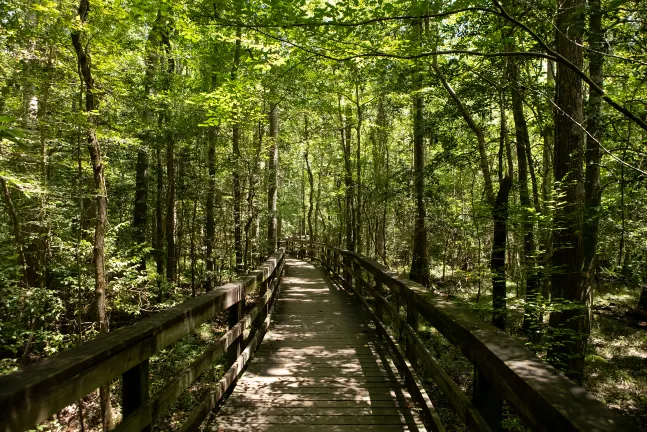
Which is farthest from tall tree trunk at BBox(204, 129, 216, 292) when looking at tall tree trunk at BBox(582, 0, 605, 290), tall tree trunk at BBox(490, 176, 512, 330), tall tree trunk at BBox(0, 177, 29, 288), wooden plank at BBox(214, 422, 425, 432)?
tall tree trunk at BBox(582, 0, 605, 290)

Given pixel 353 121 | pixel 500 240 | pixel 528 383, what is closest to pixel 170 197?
pixel 353 121

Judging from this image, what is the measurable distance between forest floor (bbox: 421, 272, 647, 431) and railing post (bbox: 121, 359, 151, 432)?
410cm

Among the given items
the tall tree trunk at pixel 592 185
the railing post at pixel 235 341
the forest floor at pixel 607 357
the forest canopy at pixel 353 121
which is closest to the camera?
the railing post at pixel 235 341

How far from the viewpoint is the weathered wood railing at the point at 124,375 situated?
1.36 meters

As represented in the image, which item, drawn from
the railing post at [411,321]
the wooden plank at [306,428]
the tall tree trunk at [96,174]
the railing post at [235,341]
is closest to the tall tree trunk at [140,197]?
the tall tree trunk at [96,174]

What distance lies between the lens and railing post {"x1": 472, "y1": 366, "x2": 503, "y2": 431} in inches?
82.7

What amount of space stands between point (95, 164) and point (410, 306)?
6.01 m

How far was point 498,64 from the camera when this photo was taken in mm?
8328

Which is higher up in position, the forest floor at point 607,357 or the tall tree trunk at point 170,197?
the tall tree trunk at point 170,197

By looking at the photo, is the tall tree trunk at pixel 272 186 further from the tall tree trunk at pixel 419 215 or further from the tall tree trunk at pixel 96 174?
the tall tree trunk at pixel 96 174

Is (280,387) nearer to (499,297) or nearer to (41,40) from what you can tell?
(499,297)

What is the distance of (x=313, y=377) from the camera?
14.3ft

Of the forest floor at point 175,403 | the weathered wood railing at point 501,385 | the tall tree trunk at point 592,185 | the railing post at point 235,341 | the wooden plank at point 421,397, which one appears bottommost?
the forest floor at point 175,403

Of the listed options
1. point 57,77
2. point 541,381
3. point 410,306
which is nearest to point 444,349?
point 410,306
